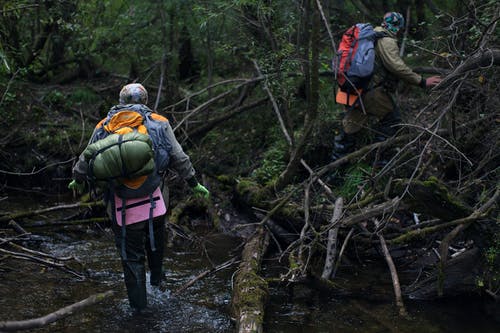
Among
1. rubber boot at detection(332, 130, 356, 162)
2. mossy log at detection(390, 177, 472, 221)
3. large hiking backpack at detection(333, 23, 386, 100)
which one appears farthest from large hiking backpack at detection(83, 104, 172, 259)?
rubber boot at detection(332, 130, 356, 162)

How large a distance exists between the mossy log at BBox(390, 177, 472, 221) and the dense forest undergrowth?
0.01 metres

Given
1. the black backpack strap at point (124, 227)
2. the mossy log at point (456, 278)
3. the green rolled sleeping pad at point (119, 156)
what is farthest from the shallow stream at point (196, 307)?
the green rolled sleeping pad at point (119, 156)

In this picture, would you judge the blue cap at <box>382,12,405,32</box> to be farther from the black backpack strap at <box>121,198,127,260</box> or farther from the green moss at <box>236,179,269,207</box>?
the black backpack strap at <box>121,198,127,260</box>

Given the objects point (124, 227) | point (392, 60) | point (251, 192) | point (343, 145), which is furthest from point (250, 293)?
point (392, 60)

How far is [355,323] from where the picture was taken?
509 cm

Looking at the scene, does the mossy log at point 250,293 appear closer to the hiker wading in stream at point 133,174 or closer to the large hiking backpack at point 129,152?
the hiker wading in stream at point 133,174

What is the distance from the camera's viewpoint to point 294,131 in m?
9.17

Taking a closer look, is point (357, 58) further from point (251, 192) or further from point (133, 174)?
point (133, 174)

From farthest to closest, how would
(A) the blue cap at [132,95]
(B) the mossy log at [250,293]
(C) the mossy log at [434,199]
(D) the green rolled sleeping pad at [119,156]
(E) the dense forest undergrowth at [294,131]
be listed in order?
(E) the dense forest undergrowth at [294,131] < (A) the blue cap at [132,95] < (C) the mossy log at [434,199] < (D) the green rolled sleeping pad at [119,156] < (B) the mossy log at [250,293]

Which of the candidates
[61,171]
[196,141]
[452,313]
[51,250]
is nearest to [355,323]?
[452,313]

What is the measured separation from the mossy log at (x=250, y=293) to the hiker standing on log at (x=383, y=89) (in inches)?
91.5

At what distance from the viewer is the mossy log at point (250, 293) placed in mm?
4434

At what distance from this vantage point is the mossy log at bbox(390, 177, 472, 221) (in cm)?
509

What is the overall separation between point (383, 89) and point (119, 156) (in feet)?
13.4
